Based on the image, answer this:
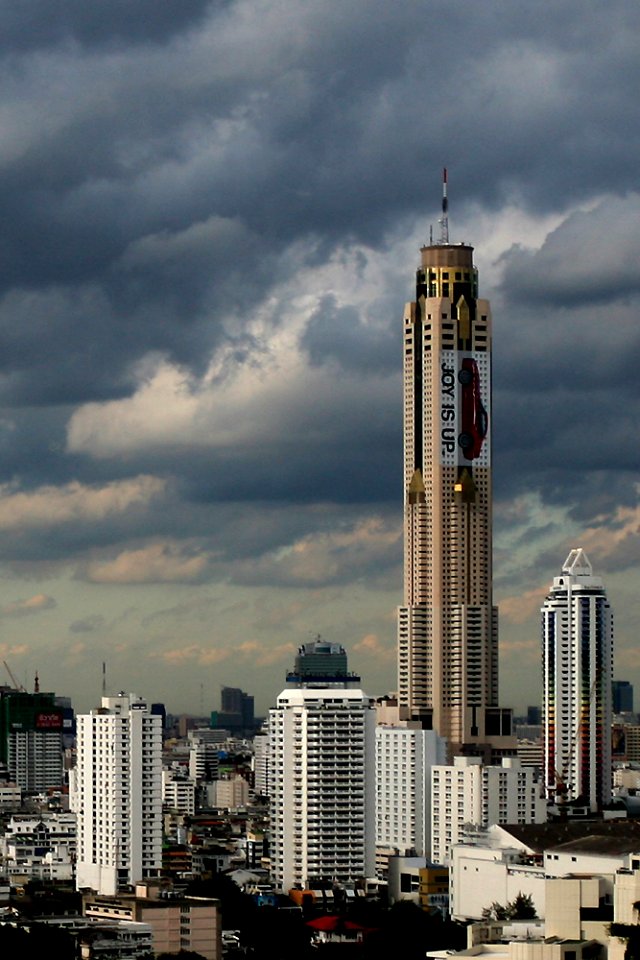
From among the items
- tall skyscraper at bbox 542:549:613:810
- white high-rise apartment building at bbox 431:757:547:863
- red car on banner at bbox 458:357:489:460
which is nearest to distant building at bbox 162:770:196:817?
tall skyscraper at bbox 542:549:613:810

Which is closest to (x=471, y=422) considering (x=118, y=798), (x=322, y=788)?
(x=322, y=788)

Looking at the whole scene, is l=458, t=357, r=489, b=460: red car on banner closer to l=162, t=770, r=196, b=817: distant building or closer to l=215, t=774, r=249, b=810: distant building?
l=162, t=770, r=196, b=817: distant building

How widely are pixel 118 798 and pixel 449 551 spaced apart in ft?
163

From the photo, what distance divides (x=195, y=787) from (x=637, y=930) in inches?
4653

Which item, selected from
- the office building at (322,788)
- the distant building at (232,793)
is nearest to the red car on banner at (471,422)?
the office building at (322,788)

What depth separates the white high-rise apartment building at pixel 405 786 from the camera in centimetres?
13388

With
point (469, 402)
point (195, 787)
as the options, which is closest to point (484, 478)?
point (469, 402)

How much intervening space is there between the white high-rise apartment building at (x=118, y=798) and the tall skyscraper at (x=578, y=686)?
62.1 m

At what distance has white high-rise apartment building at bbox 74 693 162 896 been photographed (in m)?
108

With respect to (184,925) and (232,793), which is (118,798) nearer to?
(184,925)

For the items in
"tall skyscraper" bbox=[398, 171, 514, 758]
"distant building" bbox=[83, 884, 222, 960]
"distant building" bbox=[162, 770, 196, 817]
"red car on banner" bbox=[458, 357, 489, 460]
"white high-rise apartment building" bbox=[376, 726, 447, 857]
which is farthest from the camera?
"distant building" bbox=[162, 770, 196, 817]

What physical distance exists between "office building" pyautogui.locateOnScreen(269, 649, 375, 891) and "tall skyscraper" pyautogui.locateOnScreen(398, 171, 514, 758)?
29977 millimetres

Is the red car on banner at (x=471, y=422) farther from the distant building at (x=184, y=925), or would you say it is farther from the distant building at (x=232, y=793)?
the distant building at (x=184, y=925)

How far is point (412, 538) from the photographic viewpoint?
15638 cm
